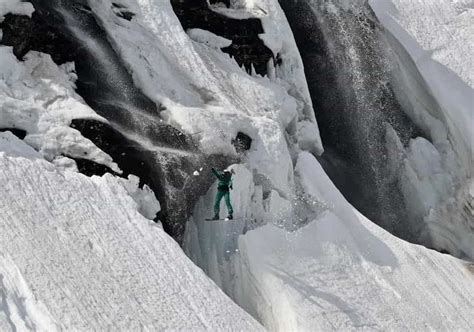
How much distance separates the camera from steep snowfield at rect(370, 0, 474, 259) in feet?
48.8

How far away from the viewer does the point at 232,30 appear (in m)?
14.4

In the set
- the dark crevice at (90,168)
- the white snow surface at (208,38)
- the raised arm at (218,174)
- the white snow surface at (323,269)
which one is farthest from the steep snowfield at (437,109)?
the dark crevice at (90,168)

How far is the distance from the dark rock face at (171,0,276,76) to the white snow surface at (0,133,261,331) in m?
4.65

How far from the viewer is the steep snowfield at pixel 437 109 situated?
14.9 metres

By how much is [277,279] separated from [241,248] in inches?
32.9

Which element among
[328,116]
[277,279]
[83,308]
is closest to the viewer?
[83,308]

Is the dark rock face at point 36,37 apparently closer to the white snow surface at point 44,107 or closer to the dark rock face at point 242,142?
the white snow surface at point 44,107

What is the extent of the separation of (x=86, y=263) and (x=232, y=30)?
6768mm

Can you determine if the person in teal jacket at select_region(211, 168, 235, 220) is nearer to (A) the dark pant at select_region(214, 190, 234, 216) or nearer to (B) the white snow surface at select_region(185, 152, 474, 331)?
(A) the dark pant at select_region(214, 190, 234, 216)

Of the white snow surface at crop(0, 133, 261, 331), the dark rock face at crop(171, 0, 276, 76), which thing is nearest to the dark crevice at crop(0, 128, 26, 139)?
the white snow surface at crop(0, 133, 261, 331)

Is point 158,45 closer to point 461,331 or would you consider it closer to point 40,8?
point 40,8

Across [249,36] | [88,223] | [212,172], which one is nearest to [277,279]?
[212,172]

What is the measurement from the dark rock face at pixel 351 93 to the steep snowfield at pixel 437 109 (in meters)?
0.28

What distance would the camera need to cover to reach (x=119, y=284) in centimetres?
947
